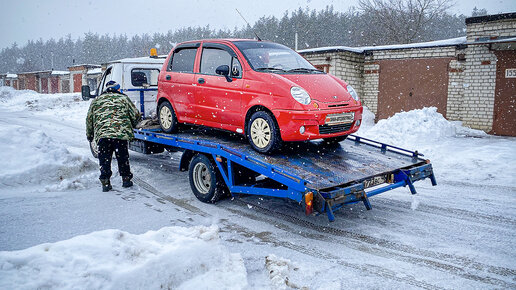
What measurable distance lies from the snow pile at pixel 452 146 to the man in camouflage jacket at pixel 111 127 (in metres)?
6.32

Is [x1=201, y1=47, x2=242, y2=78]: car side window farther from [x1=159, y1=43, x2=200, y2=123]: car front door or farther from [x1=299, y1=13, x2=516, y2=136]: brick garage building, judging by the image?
[x1=299, y1=13, x2=516, y2=136]: brick garage building

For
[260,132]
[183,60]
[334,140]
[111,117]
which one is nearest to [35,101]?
[111,117]

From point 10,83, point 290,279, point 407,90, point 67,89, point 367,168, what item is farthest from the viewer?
point 10,83

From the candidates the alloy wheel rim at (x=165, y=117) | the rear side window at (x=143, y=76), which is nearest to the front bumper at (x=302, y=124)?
the alloy wheel rim at (x=165, y=117)

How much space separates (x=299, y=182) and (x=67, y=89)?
48287 millimetres

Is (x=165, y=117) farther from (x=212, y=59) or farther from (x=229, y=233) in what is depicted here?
(x=229, y=233)

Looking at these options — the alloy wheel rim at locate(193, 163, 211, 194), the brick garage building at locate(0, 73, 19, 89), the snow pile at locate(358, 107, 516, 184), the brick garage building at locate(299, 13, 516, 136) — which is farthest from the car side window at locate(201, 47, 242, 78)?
the brick garage building at locate(0, 73, 19, 89)

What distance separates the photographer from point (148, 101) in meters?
9.26

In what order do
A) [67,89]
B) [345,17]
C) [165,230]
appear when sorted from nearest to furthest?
[165,230]
[67,89]
[345,17]

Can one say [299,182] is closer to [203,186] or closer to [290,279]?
[290,279]

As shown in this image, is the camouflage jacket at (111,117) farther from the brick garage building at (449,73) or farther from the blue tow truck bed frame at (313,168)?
the brick garage building at (449,73)

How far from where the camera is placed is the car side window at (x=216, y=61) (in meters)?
5.90

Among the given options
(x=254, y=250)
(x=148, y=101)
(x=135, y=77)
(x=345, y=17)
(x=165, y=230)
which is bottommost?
(x=254, y=250)

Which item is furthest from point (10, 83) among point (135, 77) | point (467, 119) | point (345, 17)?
point (467, 119)
